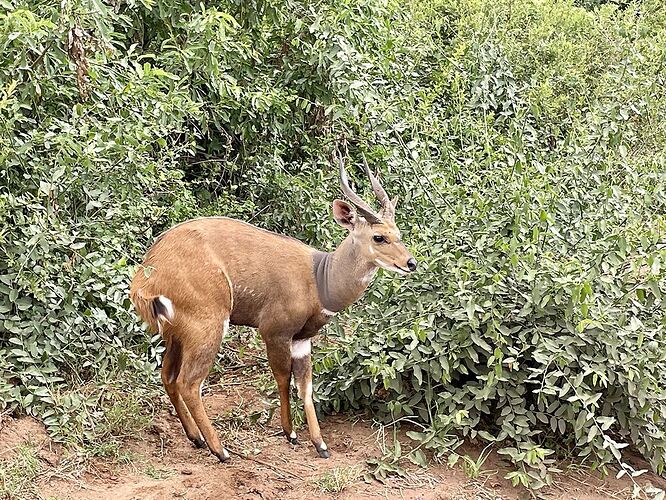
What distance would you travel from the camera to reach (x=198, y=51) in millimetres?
5875

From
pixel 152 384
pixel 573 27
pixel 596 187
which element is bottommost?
pixel 152 384

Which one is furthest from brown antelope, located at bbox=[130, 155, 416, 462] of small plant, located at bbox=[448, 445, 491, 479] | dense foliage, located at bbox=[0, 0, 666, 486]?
small plant, located at bbox=[448, 445, 491, 479]

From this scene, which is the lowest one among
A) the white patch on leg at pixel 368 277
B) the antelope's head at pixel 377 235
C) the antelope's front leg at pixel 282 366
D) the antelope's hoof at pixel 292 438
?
the antelope's hoof at pixel 292 438

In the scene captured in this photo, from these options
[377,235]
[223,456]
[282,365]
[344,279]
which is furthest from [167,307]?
[377,235]

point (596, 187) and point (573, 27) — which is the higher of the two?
point (573, 27)

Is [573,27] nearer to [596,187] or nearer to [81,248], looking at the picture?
[596,187]

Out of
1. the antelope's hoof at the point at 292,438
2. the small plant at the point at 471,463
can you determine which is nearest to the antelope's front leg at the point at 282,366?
the antelope's hoof at the point at 292,438

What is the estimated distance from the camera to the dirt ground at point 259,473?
437 cm

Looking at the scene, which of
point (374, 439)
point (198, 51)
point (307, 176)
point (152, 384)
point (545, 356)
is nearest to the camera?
point (545, 356)

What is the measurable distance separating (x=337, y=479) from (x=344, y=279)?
1.10 meters

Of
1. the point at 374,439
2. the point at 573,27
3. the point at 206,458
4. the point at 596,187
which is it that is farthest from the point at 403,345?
the point at 573,27

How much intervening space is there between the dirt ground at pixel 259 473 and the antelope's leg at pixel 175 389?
0.36ft

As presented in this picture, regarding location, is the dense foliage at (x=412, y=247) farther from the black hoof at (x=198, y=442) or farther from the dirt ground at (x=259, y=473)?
the black hoof at (x=198, y=442)

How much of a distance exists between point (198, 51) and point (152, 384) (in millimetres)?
2287
